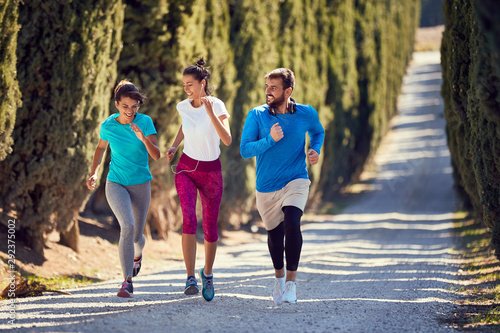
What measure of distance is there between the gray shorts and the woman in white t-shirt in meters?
0.45

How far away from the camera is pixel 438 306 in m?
5.69

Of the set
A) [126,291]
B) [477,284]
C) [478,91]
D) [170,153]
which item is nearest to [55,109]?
[170,153]

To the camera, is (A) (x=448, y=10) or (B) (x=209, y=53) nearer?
(A) (x=448, y=10)

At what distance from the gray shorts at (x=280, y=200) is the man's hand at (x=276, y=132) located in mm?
Answer: 486

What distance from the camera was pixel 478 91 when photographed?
482 centimetres

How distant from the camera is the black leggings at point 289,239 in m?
5.17

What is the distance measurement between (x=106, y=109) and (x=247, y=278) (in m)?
2.93

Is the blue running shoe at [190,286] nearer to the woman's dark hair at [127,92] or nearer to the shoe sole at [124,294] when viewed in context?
the shoe sole at [124,294]

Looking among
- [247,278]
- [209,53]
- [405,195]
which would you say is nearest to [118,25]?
[209,53]

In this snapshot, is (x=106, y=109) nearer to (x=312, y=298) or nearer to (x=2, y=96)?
(x=2, y=96)

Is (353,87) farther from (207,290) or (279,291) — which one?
(207,290)

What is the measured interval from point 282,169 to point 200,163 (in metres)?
0.72

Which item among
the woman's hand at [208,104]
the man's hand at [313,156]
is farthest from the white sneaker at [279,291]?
the woman's hand at [208,104]

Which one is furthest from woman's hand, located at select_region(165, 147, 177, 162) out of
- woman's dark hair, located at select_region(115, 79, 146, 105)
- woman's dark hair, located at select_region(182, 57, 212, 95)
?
woman's dark hair, located at select_region(182, 57, 212, 95)
